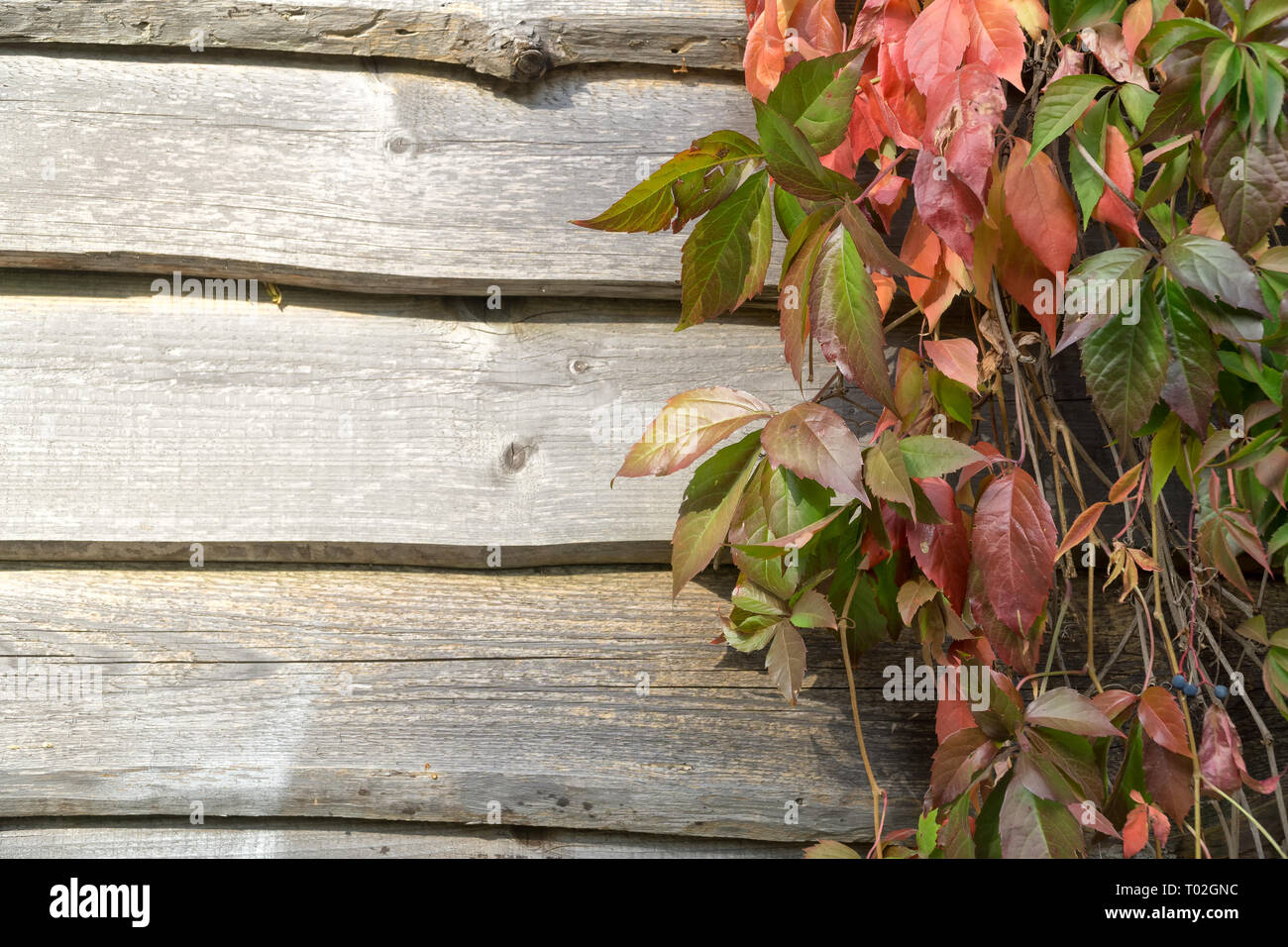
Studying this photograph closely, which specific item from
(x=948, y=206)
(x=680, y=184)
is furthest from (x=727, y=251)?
(x=948, y=206)

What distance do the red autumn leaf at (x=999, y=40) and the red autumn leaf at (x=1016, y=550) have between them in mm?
328

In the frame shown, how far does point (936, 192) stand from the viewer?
26.2 inches

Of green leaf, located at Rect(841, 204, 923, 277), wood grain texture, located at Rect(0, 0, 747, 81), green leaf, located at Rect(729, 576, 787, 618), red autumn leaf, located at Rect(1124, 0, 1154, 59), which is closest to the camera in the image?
green leaf, located at Rect(841, 204, 923, 277)

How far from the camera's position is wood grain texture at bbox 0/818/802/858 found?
92 cm

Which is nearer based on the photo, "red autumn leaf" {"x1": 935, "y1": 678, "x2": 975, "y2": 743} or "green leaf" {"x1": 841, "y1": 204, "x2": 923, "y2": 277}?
"green leaf" {"x1": 841, "y1": 204, "x2": 923, "y2": 277}

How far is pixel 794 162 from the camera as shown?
2.00ft

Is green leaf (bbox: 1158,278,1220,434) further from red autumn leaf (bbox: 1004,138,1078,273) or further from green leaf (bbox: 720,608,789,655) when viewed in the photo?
green leaf (bbox: 720,608,789,655)

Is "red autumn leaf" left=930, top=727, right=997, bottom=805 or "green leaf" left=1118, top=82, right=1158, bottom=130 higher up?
"green leaf" left=1118, top=82, right=1158, bottom=130

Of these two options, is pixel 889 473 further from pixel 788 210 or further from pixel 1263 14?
pixel 1263 14

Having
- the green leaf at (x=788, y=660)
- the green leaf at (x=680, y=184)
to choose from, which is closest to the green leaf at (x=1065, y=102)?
the green leaf at (x=680, y=184)

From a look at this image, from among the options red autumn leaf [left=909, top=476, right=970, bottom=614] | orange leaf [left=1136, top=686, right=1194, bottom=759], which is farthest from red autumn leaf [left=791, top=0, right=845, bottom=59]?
orange leaf [left=1136, top=686, right=1194, bottom=759]

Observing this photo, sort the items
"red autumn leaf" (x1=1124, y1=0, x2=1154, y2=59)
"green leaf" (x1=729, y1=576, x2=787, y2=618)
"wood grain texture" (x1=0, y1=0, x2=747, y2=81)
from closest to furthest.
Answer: "red autumn leaf" (x1=1124, y1=0, x2=1154, y2=59) → "green leaf" (x1=729, y1=576, x2=787, y2=618) → "wood grain texture" (x1=0, y1=0, x2=747, y2=81)

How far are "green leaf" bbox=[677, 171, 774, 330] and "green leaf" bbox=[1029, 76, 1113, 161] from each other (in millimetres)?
218

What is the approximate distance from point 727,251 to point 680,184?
0.22 feet
